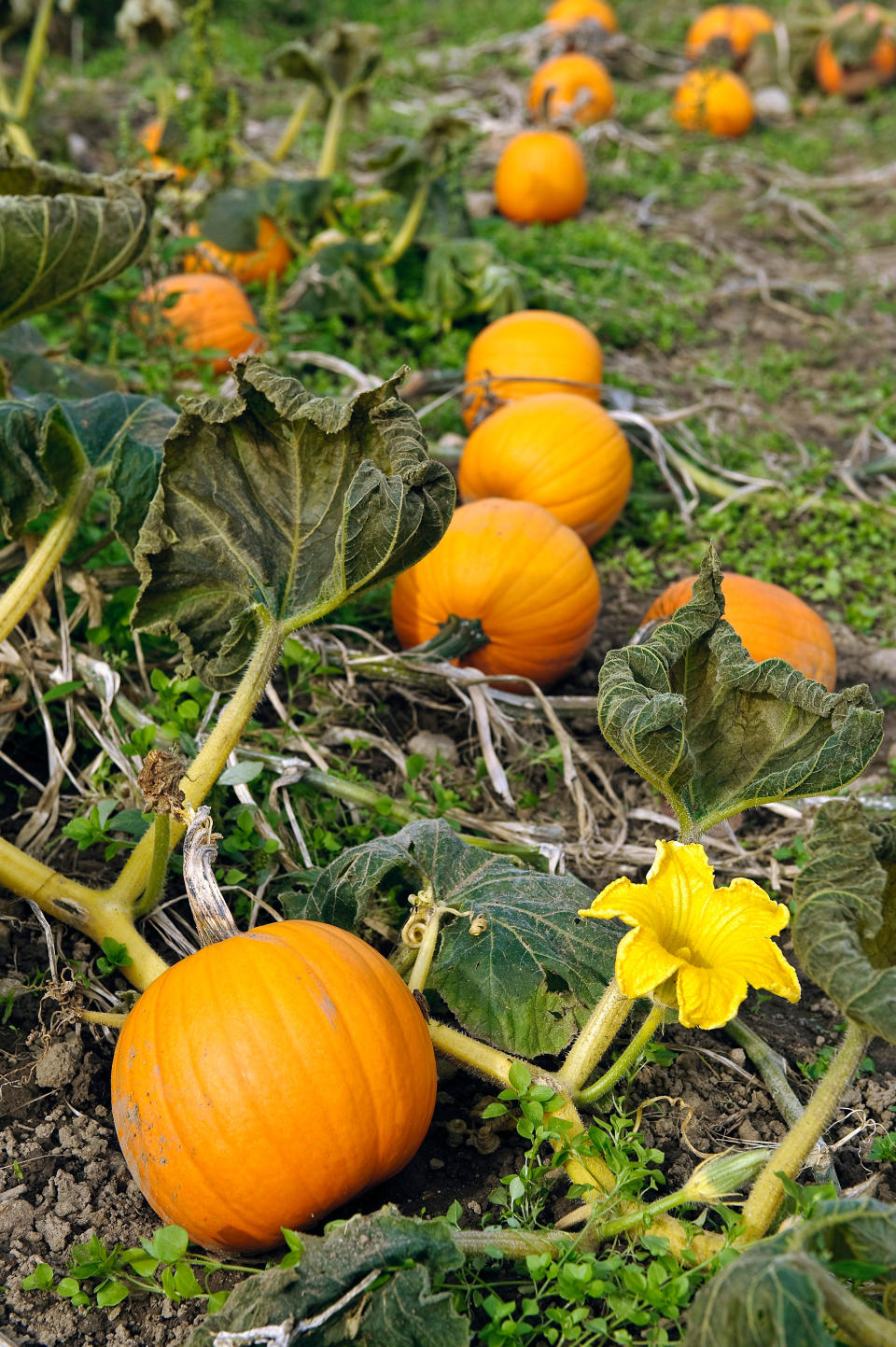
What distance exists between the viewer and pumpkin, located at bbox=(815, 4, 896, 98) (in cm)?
936

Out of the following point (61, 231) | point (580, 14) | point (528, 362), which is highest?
point (61, 231)

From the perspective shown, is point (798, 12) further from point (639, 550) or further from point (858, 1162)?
point (858, 1162)

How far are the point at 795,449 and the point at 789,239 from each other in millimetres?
2679

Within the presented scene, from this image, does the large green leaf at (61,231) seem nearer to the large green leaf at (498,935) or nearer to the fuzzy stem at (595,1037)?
the large green leaf at (498,935)

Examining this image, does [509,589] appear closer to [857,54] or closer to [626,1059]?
[626,1059]

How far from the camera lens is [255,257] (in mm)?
5637

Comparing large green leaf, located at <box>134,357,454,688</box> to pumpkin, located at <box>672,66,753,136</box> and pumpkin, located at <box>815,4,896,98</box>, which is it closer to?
pumpkin, located at <box>672,66,753,136</box>

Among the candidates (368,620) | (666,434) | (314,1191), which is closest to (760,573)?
(666,434)

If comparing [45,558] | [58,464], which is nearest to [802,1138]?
[45,558]

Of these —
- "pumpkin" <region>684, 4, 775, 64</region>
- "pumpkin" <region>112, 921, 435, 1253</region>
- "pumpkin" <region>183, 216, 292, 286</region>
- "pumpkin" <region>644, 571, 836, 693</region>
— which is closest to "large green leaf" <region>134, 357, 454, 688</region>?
"pumpkin" <region>112, 921, 435, 1253</region>

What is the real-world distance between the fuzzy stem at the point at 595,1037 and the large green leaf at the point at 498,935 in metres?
0.06

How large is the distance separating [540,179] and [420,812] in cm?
510

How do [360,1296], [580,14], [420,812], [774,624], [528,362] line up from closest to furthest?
[360,1296] < [420,812] < [774,624] < [528,362] < [580,14]

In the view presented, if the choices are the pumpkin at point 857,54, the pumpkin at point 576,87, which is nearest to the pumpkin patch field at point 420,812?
the pumpkin at point 576,87
